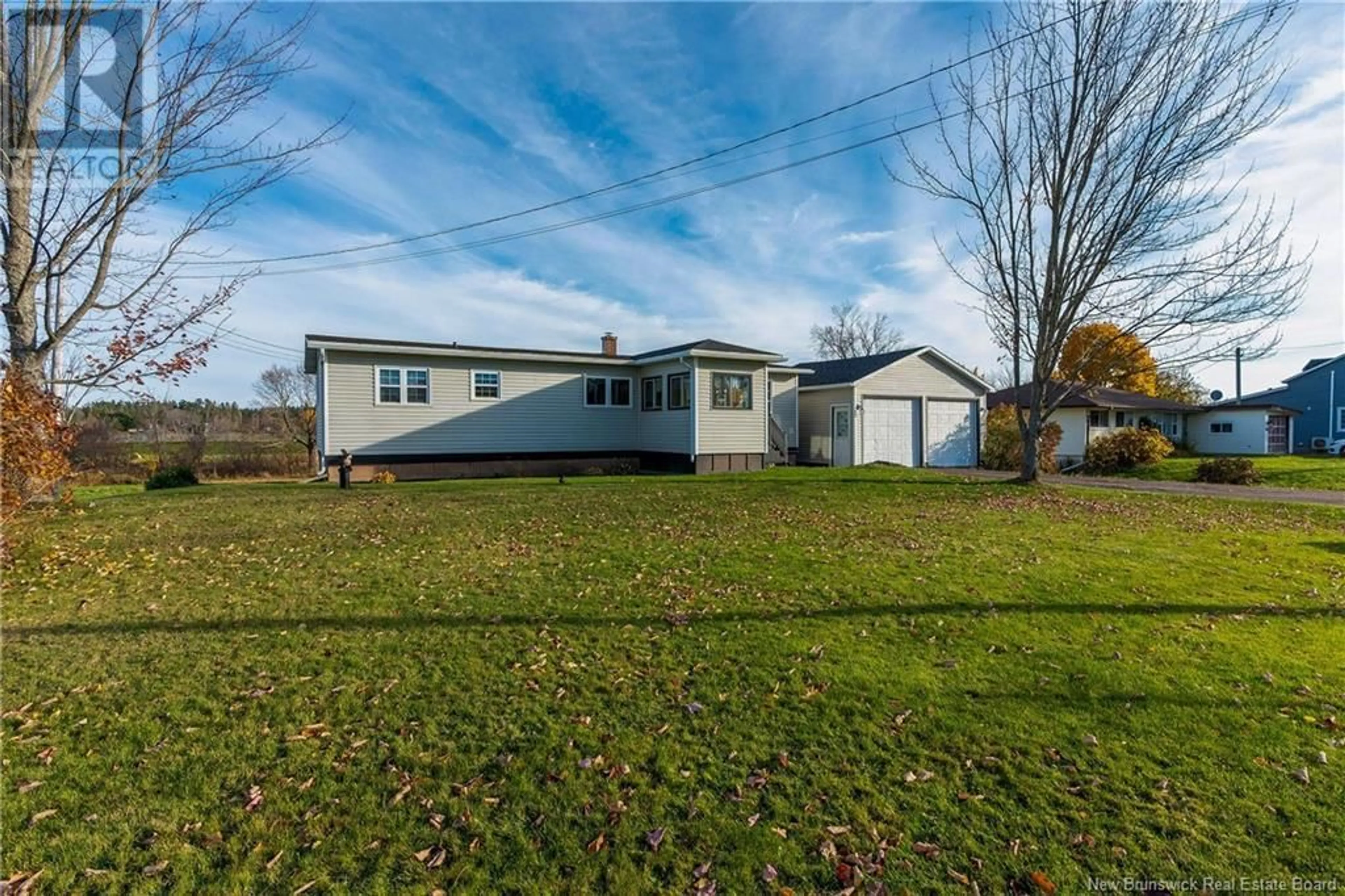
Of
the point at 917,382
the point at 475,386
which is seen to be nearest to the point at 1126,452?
the point at 917,382

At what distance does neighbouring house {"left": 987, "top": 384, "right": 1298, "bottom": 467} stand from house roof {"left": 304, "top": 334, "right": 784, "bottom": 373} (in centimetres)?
1535

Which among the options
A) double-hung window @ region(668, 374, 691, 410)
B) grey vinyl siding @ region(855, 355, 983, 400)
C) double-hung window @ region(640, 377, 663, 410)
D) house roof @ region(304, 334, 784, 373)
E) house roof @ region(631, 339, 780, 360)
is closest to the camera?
house roof @ region(304, 334, 784, 373)

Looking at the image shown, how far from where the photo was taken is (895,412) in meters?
21.9

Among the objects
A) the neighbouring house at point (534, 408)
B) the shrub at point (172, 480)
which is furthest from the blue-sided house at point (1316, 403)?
the shrub at point (172, 480)

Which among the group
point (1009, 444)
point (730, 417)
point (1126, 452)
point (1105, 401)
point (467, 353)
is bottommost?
point (1126, 452)

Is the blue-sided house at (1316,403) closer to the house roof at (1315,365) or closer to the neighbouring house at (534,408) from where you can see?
the house roof at (1315,365)

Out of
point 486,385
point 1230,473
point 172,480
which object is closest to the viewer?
point 172,480

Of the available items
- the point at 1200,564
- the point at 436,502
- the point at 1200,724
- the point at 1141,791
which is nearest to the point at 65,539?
the point at 436,502

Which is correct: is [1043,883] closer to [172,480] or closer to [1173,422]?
[172,480]

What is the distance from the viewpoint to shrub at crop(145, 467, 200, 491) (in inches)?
573

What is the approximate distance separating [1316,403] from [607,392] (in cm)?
4373

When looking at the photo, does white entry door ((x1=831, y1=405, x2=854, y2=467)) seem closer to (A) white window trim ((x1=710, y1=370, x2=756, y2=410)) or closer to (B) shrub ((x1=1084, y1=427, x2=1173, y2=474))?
(A) white window trim ((x1=710, y1=370, x2=756, y2=410))

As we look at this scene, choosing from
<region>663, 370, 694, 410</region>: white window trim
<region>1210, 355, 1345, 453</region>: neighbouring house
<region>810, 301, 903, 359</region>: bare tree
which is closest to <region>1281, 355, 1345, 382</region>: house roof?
<region>1210, 355, 1345, 453</region>: neighbouring house

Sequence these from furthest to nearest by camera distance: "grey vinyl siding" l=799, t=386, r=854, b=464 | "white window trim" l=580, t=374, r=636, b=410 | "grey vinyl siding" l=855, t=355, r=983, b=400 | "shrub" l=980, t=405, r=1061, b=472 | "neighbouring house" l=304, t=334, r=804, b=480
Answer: "grey vinyl siding" l=799, t=386, r=854, b=464, "grey vinyl siding" l=855, t=355, r=983, b=400, "shrub" l=980, t=405, r=1061, b=472, "white window trim" l=580, t=374, r=636, b=410, "neighbouring house" l=304, t=334, r=804, b=480
